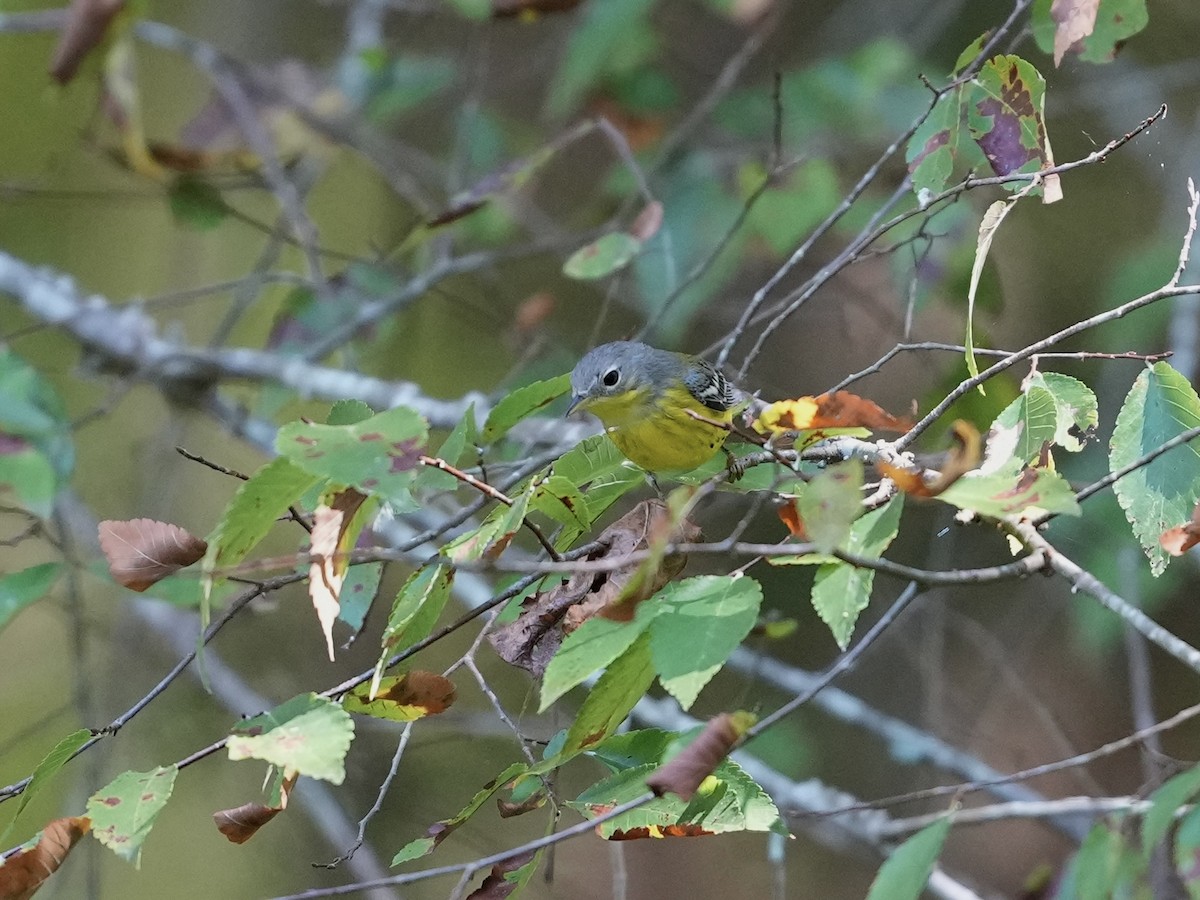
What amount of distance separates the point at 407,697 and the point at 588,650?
32cm

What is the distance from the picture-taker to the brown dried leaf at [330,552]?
1.08m

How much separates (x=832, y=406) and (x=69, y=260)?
427cm

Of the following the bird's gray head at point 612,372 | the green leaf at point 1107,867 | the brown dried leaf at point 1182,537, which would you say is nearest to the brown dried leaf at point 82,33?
the bird's gray head at point 612,372

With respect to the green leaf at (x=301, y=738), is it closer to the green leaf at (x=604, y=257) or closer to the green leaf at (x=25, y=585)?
the green leaf at (x=25, y=585)

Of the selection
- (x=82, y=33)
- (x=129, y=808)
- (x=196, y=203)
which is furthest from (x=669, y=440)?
(x=196, y=203)

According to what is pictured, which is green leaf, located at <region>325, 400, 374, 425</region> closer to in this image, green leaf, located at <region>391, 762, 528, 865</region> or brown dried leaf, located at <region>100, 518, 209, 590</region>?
brown dried leaf, located at <region>100, 518, 209, 590</region>

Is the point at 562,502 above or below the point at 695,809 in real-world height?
above

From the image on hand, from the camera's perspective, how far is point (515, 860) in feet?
4.21

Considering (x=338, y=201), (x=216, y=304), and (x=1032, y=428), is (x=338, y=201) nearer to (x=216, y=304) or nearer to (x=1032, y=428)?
(x=216, y=304)

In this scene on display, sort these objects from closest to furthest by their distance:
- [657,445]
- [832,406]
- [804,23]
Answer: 1. [832,406]
2. [657,445]
3. [804,23]

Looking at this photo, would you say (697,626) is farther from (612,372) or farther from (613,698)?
(612,372)

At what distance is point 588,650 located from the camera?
1.07 m

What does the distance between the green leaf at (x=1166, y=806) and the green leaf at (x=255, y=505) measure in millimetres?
794

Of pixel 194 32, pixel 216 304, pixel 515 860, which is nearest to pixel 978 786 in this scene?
pixel 515 860
